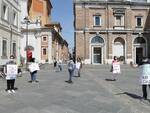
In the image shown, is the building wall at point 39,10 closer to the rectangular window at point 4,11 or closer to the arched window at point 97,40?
the arched window at point 97,40

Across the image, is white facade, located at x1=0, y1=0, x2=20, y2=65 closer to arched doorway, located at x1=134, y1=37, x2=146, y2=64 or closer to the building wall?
arched doorway, located at x1=134, y1=37, x2=146, y2=64

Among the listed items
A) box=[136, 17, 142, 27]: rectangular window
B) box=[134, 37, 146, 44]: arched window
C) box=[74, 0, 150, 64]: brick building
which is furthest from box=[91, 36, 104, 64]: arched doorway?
box=[136, 17, 142, 27]: rectangular window

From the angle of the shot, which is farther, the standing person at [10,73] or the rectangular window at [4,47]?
the rectangular window at [4,47]

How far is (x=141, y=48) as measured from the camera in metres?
62.5

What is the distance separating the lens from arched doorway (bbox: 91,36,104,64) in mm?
61278

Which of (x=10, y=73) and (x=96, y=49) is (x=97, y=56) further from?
(x=10, y=73)

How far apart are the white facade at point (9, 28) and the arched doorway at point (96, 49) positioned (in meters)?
23.9

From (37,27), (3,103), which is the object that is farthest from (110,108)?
(37,27)

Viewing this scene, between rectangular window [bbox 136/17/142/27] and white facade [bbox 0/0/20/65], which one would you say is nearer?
white facade [bbox 0/0/20/65]

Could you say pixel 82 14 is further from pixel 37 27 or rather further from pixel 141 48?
pixel 37 27

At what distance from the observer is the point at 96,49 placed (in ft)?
202

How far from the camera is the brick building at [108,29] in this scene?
200 feet

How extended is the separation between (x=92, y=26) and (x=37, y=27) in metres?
18.2

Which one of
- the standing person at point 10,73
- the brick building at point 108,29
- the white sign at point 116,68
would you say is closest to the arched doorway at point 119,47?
the brick building at point 108,29
